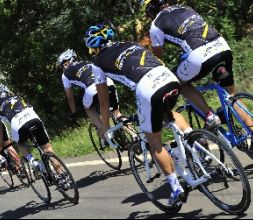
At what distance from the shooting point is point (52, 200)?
7.19 metres

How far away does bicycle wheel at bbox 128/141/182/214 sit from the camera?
221 inches

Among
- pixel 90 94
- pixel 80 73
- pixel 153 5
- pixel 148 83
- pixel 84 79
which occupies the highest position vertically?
pixel 153 5

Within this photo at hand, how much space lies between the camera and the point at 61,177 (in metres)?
6.73

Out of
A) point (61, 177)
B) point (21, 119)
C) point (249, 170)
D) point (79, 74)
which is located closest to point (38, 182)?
point (61, 177)

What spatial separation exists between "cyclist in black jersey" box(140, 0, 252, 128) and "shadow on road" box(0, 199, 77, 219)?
241 cm

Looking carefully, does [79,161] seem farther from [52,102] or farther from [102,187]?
[52,102]

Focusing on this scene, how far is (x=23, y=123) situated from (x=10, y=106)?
1.47 ft

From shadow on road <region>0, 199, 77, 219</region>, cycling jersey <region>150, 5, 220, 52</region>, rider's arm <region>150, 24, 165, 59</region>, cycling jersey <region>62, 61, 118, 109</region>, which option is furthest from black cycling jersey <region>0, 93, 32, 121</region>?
cycling jersey <region>150, 5, 220, 52</region>

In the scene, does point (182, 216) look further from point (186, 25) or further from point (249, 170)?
point (186, 25)

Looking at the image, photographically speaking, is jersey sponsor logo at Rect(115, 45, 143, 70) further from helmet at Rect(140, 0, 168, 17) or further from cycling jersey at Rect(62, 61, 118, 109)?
cycling jersey at Rect(62, 61, 118, 109)

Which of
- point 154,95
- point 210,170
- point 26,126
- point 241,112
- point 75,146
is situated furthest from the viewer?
point 75,146

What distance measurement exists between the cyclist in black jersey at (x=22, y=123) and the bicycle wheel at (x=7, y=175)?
1573 millimetres

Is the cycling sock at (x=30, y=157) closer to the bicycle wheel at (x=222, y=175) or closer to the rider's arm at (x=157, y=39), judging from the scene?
the rider's arm at (x=157, y=39)

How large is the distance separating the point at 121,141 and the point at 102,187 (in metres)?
0.84
